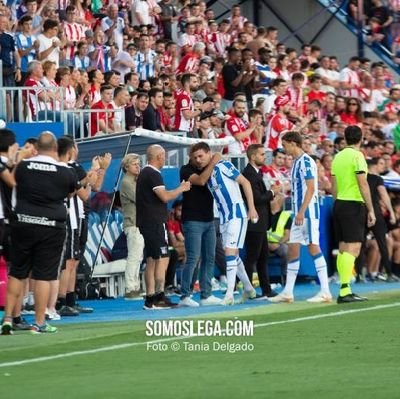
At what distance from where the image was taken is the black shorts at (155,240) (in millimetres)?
17234

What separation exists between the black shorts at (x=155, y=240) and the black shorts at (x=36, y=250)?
379 cm

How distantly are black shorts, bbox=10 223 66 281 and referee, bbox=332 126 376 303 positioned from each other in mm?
4718

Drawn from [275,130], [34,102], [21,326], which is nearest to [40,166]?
[21,326]

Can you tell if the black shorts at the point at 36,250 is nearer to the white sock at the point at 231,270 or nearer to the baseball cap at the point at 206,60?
the white sock at the point at 231,270

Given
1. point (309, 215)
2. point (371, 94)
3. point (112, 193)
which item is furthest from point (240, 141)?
point (371, 94)

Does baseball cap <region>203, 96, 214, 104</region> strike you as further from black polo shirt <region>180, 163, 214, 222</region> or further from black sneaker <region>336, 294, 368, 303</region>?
black sneaker <region>336, 294, 368, 303</region>

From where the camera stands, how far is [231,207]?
17922 mm

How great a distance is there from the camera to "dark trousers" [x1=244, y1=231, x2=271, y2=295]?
1869cm

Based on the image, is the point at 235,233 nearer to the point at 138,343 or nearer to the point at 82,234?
the point at 82,234

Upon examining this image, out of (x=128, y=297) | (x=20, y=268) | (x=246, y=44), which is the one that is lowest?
(x=128, y=297)

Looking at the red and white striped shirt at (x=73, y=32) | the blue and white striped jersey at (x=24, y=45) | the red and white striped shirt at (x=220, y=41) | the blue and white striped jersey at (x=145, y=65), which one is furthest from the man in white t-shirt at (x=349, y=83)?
the blue and white striped jersey at (x=24, y=45)

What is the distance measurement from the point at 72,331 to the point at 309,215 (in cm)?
458

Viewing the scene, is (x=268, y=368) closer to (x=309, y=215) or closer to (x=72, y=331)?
(x=72, y=331)

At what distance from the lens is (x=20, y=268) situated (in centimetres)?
1342
